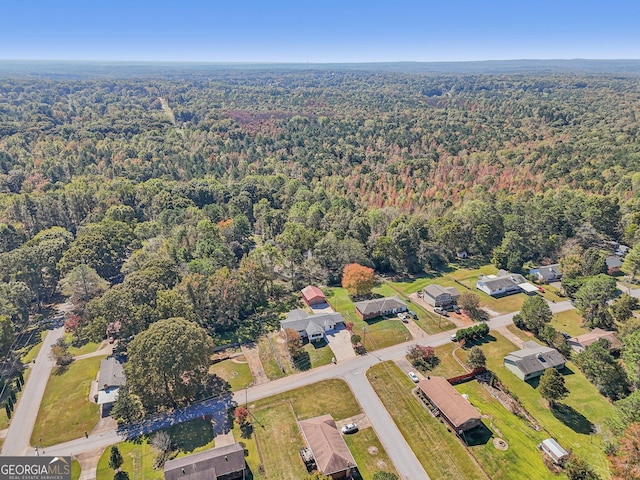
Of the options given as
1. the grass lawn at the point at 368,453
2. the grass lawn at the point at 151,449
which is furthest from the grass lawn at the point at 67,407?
the grass lawn at the point at 368,453

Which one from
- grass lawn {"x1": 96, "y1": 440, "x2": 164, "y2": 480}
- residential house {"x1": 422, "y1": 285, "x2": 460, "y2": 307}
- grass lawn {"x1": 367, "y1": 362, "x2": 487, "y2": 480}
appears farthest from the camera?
residential house {"x1": 422, "y1": 285, "x2": 460, "y2": 307}

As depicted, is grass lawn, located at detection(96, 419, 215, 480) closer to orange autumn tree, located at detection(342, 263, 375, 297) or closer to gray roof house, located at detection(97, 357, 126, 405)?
gray roof house, located at detection(97, 357, 126, 405)

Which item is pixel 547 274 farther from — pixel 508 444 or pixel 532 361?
pixel 508 444

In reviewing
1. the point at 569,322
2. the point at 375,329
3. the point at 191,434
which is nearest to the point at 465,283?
the point at 569,322

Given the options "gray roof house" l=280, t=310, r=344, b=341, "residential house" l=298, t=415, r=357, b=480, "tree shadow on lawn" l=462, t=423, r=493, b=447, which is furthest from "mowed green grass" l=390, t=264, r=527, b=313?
"residential house" l=298, t=415, r=357, b=480

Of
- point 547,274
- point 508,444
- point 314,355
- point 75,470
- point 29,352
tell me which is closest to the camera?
point 75,470

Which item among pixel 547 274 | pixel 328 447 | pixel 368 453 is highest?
pixel 328 447

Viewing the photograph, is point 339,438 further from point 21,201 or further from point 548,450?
point 21,201
